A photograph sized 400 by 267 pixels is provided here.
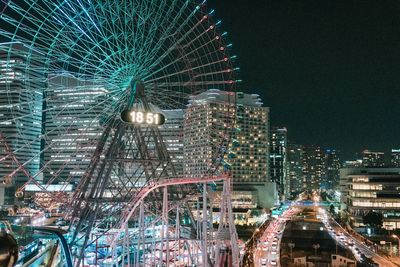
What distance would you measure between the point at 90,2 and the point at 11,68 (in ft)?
21.5

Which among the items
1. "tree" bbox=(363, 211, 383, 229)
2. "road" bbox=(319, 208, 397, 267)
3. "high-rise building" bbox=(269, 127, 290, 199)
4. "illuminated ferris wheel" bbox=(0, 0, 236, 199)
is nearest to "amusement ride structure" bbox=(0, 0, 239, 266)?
"illuminated ferris wheel" bbox=(0, 0, 236, 199)

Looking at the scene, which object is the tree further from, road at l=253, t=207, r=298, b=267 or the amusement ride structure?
the amusement ride structure

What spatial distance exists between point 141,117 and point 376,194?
6082 cm

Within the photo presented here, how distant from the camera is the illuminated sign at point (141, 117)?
2891 centimetres

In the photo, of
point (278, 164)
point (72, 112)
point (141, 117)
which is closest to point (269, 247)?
point (141, 117)

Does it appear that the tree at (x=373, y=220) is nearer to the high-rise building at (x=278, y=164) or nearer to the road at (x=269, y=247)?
the road at (x=269, y=247)

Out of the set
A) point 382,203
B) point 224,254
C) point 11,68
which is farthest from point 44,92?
point 382,203

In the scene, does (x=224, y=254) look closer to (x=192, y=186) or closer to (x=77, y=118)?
(x=192, y=186)

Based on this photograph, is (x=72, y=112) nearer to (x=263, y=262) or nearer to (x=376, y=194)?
(x=263, y=262)

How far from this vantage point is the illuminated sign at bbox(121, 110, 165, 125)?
28.9m

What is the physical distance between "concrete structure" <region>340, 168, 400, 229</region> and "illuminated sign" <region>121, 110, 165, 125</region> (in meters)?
53.2

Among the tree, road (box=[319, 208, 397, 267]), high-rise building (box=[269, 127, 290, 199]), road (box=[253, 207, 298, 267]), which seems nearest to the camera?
road (box=[253, 207, 298, 267])

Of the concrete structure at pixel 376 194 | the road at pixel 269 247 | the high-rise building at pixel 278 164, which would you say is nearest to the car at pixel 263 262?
the road at pixel 269 247

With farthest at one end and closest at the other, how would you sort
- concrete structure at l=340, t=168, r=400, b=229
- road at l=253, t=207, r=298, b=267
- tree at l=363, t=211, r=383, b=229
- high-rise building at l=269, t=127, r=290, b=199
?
high-rise building at l=269, t=127, r=290, b=199 < concrete structure at l=340, t=168, r=400, b=229 < tree at l=363, t=211, r=383, b=229 < road at l=253, t=207, r=298, b=267
